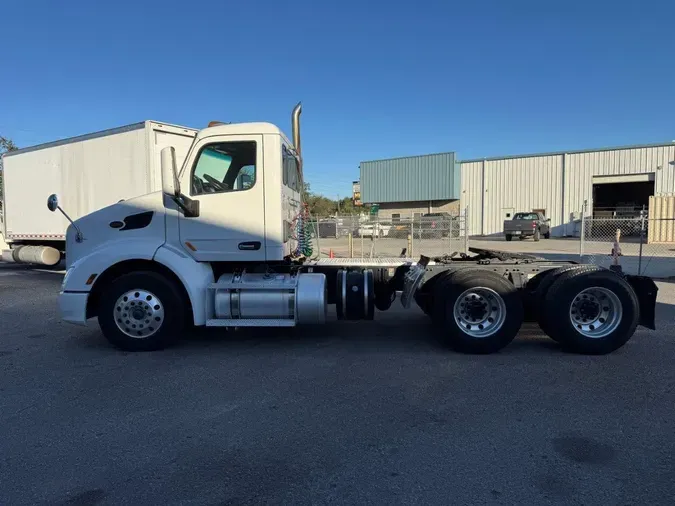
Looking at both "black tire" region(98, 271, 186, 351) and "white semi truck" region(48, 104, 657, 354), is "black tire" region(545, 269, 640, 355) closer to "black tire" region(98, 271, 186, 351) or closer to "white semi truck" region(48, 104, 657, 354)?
"white semi truck" region(48, 104, 657, 354)

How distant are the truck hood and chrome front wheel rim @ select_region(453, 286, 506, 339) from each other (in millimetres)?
3815

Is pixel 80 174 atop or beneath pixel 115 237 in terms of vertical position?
atop

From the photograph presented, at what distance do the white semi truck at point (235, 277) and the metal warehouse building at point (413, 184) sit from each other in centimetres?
3568

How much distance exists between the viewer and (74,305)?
600 centimetres

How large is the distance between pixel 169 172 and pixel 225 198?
75 centimetres

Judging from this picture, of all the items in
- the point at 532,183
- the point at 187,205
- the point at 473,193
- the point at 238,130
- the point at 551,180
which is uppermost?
the point at 551,180

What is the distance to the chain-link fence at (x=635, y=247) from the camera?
13.6 m

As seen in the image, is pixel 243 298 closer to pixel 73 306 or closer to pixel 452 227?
pixel 73 306

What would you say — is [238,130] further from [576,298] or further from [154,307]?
[576,298]

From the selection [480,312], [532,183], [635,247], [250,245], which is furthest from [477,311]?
[532,183]

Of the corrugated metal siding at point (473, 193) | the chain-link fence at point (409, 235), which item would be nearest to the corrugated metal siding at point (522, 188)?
the corrugated metal siding at point (473, 193)

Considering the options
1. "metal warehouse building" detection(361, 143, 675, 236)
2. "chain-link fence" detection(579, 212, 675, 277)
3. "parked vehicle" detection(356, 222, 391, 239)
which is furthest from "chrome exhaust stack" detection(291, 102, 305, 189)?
"metal warehouse building" detection(361, 143, 675, 236)

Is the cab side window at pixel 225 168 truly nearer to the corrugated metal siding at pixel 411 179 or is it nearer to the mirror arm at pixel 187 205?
the mirror arm at pixel 187 205

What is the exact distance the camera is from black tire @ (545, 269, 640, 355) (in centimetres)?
562
